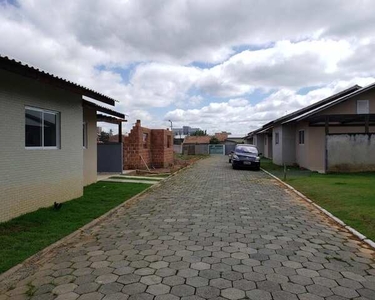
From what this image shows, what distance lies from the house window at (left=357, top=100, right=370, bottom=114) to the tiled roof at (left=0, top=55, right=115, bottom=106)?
50.5 ft

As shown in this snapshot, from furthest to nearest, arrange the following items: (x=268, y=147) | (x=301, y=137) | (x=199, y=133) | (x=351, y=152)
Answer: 1. (x=199, y=133)
2. (x=268, y=147)
3. (x=301, y=137)
4. (x=351, y=152)

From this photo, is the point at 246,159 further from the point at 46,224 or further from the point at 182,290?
the point at 182,290

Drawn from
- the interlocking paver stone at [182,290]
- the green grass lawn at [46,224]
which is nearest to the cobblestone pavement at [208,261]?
the interlocking paver stone at [182,290]

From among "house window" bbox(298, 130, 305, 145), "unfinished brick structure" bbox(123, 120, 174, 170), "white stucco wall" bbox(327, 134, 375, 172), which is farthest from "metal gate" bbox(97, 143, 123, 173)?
"house window" bbox(298, 130, 305, 145)

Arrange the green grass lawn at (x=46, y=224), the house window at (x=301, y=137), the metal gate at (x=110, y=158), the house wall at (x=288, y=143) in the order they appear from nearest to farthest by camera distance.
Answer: the green grass lawn at (x=46, y=224)
the metal gate at (x=110, y=158)
the house window at (x=301, y=137)
the house wall at (x=288, y=143)

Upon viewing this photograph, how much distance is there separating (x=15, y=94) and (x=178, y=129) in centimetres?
8272

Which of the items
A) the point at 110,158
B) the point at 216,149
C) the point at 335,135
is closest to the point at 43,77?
the point at 110,158

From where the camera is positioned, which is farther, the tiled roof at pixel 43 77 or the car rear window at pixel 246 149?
the car rear window at pixel 246 149

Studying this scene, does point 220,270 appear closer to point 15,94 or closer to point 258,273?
point 258,273

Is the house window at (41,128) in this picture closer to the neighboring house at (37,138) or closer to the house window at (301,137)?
the neighboring house at (37,138)

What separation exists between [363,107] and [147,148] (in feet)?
44.9

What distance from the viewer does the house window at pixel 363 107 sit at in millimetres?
19344

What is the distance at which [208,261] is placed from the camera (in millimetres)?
4699

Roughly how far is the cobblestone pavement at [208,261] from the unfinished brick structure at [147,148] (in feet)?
43.3
